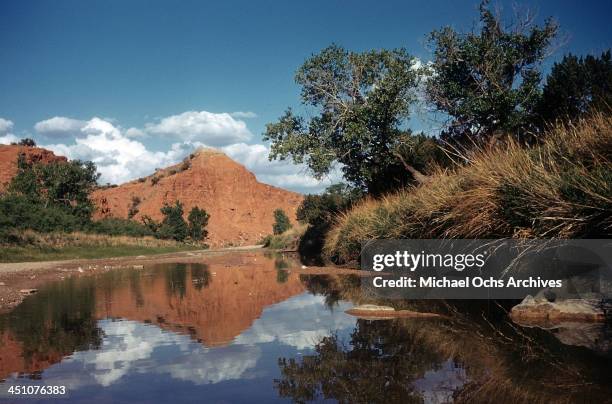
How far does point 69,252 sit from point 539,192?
32.2 metres

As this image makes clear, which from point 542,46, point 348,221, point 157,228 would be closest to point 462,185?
point 348,221

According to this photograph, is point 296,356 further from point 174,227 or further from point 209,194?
point 209,194

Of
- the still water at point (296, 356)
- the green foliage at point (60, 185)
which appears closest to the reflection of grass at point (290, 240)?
the green foliage at point (60, 185)

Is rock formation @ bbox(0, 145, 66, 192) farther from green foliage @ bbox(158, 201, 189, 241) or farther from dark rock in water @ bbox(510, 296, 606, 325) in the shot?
dark rock in water @ bbox(510, 296, 606, 325)

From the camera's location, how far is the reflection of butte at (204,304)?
27.0 ft

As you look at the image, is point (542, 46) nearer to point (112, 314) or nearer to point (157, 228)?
point (112, 314)

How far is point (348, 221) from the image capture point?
68.0ft

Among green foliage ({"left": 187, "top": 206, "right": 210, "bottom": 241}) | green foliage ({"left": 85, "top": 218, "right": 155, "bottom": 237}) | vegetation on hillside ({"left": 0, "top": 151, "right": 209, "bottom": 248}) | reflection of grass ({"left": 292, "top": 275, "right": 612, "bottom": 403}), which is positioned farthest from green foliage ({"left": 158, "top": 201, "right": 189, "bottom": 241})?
reflection of grass ({"left": 292, "top": 275, "right": 612, "bottom": 403})

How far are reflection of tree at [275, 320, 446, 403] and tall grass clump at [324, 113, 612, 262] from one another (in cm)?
263

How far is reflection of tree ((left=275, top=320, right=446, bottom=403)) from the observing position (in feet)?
15.6

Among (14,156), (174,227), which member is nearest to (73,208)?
(174,227)

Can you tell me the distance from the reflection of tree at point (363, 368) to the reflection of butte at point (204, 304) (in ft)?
5.53

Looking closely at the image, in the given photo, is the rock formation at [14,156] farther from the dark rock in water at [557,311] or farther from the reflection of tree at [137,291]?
the dark rock in water at [557,311]

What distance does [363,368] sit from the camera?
5.53m
